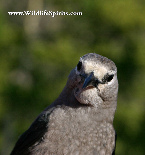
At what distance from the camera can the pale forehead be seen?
2.58m

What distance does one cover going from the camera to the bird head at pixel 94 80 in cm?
258

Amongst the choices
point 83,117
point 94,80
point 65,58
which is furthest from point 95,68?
point 65,58

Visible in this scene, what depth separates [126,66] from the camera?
1125 centimetres

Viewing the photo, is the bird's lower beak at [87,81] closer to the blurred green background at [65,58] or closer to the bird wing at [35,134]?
the bird wing at [35,134]

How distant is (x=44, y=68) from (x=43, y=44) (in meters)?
0.88

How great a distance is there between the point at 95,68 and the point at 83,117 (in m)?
0.42

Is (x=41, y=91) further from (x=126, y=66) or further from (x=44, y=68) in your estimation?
(x=126, y=66)

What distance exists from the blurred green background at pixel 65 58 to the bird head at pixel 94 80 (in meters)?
7.93

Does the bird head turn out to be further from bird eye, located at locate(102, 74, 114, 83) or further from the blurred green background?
the blurred green background

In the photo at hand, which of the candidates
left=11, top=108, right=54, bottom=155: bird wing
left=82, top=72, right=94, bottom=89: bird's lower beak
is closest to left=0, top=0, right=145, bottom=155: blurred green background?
left=11, top=108, right=54, bottom=155: bird wing

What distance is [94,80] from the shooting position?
2.55 metres

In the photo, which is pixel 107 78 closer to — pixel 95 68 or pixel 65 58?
pixel 95 68

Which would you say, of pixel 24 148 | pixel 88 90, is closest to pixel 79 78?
pixel 88 90

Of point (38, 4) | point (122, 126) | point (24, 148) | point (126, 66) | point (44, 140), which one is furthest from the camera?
point (38, 4)
